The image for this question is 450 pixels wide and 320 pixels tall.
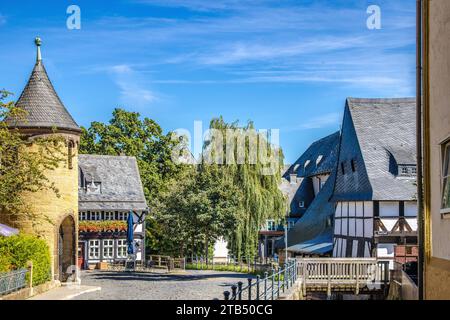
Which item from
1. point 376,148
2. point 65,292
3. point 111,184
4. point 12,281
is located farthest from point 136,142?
point 12,281

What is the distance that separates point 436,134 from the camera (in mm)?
11242

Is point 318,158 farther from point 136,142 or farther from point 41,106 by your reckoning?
point 41,106

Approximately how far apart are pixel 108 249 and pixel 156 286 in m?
19.3

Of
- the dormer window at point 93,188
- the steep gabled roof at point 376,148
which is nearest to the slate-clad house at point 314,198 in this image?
the steep gabled roof at point 376,148

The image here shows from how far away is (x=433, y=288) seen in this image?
11.0 metres

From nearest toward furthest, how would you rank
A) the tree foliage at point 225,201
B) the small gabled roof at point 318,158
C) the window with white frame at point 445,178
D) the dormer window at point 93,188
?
the window with white frame at point 445,178 → the tree foliage at point 225,201 → the dormer window at point 93,188 → the small gabled roof at point 318,158

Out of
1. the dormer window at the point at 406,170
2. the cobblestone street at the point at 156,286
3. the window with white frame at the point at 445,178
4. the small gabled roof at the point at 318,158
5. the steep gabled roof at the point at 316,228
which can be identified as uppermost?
the small gabled roof at the point at 318,158

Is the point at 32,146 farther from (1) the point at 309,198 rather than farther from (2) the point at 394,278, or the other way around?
(1) the point at 309,198

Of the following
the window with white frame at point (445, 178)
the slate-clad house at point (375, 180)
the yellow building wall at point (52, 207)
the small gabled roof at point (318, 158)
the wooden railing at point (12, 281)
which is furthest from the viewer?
the small gabled roof at point (318, 158)

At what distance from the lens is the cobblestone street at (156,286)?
85.1 feet

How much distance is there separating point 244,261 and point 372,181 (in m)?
19.9

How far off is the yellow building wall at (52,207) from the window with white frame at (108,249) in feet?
59.7

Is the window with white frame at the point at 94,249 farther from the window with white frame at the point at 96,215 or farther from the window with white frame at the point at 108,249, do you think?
the window with white frame at the point at 96,215

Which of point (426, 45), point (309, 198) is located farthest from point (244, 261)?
point (426, 45)
